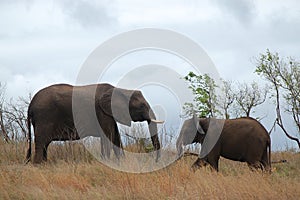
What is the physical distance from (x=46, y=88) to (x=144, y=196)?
6062 mm

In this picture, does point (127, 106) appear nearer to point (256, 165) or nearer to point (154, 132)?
point (154, 132)

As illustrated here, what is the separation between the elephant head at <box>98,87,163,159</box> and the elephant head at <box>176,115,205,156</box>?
0.75 m

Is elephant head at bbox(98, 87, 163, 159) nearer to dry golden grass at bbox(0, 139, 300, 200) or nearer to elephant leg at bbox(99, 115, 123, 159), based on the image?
elephant leg at bbox(99, 115, 123, 159)

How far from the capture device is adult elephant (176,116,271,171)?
39.9ft

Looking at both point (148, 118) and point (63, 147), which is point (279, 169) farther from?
point (63, 147)

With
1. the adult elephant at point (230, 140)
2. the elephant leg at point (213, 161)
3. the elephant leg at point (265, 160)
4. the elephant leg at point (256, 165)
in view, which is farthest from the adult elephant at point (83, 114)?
the elephant leg at point (265, 160)

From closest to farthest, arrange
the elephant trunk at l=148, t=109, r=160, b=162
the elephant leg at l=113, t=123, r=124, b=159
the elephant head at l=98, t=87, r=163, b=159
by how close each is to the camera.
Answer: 1. the elephant trunk at l=148, t=109, r=160, b=162
2. the elephant leg at l=113, t=123, r=124, b=159
3. the elephant head at l=98, t=87, r=163, b=159

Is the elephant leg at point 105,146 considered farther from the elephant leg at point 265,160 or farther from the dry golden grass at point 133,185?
the elephant leg at point 265,160

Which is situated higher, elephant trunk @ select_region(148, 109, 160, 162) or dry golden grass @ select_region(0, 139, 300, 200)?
elephant trunk @ select_region(148, 109, 160, 162)

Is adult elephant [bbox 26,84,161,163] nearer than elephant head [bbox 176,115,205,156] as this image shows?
No

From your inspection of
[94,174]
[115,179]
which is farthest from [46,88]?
[115,179]

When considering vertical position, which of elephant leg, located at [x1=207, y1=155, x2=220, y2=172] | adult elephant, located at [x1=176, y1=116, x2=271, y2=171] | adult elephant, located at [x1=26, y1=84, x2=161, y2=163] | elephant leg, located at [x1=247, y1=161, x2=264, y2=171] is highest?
adult elephant, located at [x1=26, y1=84, x2=161, y2=163]

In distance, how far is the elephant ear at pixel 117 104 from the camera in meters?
13.8

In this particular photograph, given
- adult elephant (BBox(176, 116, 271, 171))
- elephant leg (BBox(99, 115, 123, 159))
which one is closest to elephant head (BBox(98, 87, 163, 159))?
elephant leg (BBox(99, 115, 123, 159))
